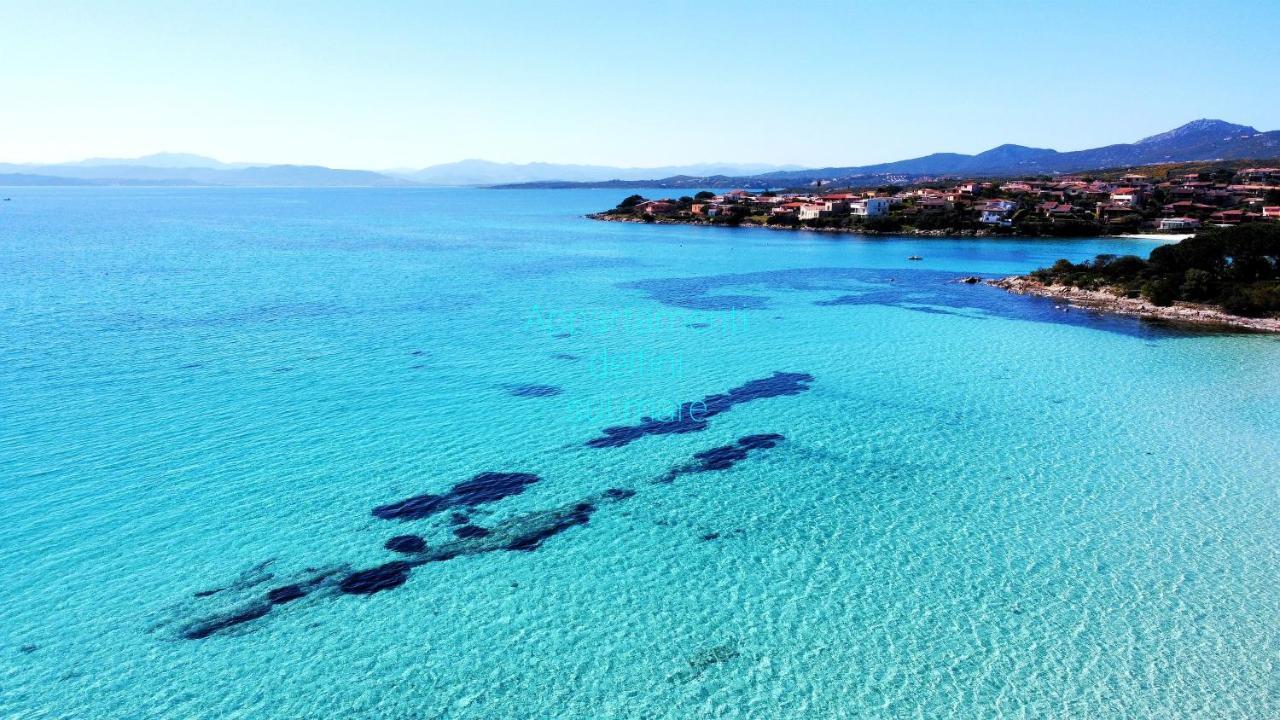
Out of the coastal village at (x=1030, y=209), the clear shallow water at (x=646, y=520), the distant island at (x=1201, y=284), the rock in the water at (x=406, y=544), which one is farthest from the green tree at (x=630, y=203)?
the rock in the water at (x=406, y=544)

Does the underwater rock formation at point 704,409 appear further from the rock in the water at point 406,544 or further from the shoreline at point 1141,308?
the shoreline at point 1141,308

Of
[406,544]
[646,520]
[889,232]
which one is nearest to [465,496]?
[406,544]

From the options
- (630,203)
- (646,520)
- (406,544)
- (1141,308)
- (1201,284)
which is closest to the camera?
(406,544)

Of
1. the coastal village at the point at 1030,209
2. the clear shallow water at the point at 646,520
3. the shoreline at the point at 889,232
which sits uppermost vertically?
the coastal village at the point at 1030,209

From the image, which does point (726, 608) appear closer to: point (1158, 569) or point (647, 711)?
point (647, 711)

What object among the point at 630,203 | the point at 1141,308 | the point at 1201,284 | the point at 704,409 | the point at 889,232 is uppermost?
the point at 630,203

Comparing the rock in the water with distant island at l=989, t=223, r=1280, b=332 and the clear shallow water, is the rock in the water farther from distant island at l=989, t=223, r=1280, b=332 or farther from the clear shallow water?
distant island at l=989, t=223, r=1280, b=332

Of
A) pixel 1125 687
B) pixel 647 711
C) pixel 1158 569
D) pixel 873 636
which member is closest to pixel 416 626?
pixel 647 711

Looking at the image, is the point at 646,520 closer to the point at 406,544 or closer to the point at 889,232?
the point at 406,544
